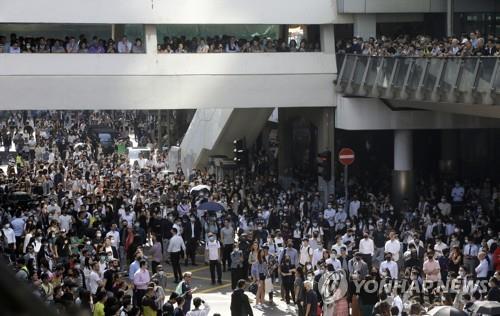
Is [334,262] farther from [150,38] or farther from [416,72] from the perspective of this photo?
[150,38]

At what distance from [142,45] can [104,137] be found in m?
21.8

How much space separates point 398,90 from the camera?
28203 mm

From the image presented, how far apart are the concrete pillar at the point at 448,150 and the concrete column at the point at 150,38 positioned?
36.4 ft

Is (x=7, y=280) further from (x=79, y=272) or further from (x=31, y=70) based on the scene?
(x=31, y=70)

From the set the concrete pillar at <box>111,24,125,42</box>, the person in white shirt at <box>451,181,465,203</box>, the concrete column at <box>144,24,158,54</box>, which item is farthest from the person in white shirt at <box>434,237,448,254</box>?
the concrete pillar at <box>111,24,125,42</box>

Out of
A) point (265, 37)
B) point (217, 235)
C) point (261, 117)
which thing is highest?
point (265, 37)

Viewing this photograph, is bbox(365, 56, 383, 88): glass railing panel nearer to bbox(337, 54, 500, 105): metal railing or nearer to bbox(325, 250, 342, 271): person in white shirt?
bbox(337, 54, 500, 105): metal railing

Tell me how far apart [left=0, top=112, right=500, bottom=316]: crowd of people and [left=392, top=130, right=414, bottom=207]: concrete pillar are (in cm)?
41

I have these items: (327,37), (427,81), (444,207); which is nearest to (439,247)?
(444,207)

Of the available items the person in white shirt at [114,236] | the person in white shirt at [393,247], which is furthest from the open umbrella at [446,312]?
the person in white shirt at [114,236]

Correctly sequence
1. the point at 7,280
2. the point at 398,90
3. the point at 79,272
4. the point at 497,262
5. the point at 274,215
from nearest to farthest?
the point at 7,280 < the point at 79,272 < the point at 497,262 < the point at 274,215 < the point at 398,90

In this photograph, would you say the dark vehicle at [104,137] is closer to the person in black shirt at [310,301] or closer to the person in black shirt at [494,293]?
the person in black shirt at [310,301]

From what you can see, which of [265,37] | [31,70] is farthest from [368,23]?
[31,70]

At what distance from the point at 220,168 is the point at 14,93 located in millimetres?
10091
